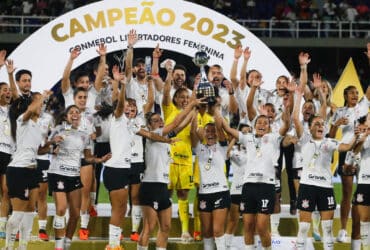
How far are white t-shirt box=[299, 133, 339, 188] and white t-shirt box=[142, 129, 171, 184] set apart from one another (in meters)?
1.62

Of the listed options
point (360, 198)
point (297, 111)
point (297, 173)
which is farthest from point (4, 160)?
point (360, 198)

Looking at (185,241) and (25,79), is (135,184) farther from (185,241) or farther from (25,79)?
(25,79)

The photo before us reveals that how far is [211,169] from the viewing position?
11.6 metres

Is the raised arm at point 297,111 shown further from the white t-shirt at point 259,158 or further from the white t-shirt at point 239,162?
the white t-shirt at point 239,162

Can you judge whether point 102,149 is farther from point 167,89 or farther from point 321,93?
point 321,93

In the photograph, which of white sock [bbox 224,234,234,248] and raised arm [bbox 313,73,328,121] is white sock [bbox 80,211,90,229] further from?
raised arm [bbox 313,73,328,121]

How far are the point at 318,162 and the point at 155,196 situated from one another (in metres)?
1.95

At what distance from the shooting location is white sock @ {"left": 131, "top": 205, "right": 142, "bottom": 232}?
40.0 ft

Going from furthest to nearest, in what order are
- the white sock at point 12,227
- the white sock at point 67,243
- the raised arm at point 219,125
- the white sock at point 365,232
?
1. the white sock at point 365,232
2. the white sock at point 67,243
3. the raised arm at point 219,125
4. the white sock at point 12,227

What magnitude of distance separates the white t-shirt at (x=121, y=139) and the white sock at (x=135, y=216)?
87cm

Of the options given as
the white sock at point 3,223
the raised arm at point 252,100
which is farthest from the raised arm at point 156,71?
the white sock at point 3,223

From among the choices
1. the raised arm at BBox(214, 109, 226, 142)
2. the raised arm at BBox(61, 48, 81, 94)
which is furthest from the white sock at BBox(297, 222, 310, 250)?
the raised arm at BBox(61, 48, 81, 94)

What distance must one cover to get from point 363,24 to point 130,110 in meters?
16.8

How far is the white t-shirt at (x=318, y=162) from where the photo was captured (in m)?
11.6
